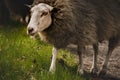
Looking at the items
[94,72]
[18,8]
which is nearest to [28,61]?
[94,72]

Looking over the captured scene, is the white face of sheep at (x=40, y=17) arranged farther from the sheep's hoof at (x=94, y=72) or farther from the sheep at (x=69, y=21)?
the sheep's hoof at (x=94, y=72)

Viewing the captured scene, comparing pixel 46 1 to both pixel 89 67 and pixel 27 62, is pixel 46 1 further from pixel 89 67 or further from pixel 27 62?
pixel 89 67

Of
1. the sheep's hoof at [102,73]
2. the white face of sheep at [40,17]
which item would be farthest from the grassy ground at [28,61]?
the white face of sheep at [40,17]

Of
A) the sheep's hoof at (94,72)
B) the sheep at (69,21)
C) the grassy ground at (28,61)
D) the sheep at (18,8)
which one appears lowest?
the sheep at (18,8)

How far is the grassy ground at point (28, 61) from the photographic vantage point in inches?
243

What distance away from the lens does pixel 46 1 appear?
6.74m

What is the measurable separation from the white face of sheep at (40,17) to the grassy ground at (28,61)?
608 mm

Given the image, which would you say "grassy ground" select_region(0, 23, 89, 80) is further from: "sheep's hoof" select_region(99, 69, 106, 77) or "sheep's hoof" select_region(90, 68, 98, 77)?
"sheep's hoof" select_region(99, 69, 106, 77)

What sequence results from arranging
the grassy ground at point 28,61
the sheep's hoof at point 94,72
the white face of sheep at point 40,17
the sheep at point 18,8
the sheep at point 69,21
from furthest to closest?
the sheep at point 18,8, the sheep's hoof at point 94,72, the sheep at point 69,21, the white face of sheep at point 40,17, the grassy ground at point 28,61

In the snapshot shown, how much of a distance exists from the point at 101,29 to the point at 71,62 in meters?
0.86

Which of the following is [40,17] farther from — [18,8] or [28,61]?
[18,8]

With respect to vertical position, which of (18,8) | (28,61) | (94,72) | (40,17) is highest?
(40,17)

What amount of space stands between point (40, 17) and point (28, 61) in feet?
2.68

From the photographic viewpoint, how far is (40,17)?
648cm
